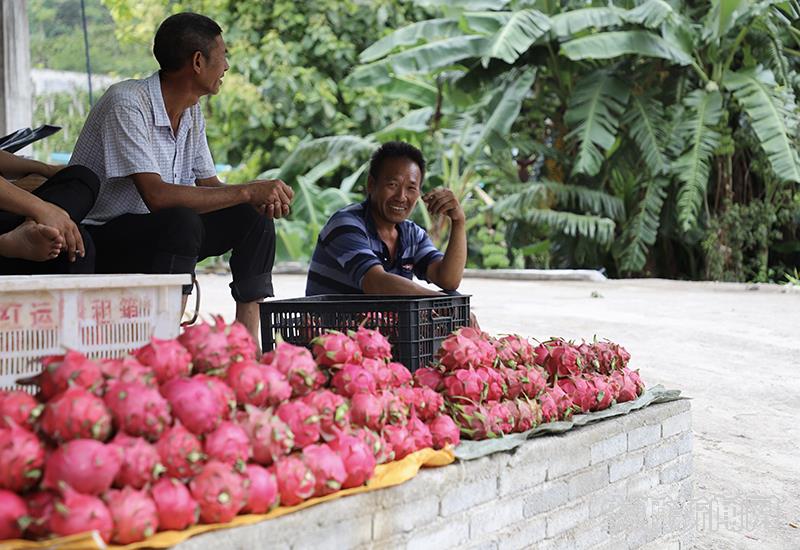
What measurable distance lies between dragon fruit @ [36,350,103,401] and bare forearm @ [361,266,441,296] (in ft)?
6.25

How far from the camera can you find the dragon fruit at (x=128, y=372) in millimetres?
1630

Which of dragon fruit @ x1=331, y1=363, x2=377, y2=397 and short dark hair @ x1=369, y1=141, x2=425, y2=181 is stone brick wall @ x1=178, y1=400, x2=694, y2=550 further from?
short dark hair @ x1=369, y1=141, x2=425, y2=181

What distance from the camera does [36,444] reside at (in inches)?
58.3

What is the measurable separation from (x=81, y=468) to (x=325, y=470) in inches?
17.9

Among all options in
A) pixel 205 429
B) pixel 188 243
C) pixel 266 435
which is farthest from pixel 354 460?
pixel 188 243

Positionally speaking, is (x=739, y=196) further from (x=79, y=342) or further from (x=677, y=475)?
(x=79, y=342)

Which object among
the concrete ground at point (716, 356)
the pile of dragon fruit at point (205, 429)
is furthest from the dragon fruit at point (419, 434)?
the concrete ground at point (716, 356)

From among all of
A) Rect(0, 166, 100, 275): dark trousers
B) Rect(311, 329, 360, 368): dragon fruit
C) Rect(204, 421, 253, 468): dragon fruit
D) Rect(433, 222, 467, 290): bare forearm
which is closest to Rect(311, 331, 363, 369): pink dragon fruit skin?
Rect(311, 329, 360, 368): dragon fruit

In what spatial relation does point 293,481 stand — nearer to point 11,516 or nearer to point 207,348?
point 207,348

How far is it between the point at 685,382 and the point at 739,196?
28.8 ft

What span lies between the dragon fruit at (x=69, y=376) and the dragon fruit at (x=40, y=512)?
0.69 feet

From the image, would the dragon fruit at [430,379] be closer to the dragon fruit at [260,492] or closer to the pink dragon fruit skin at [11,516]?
the dragon fruit at [260,492]

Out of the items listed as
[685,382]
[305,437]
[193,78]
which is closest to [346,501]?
[305,437]

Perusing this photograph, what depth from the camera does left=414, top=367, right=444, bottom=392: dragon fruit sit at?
2.37m
